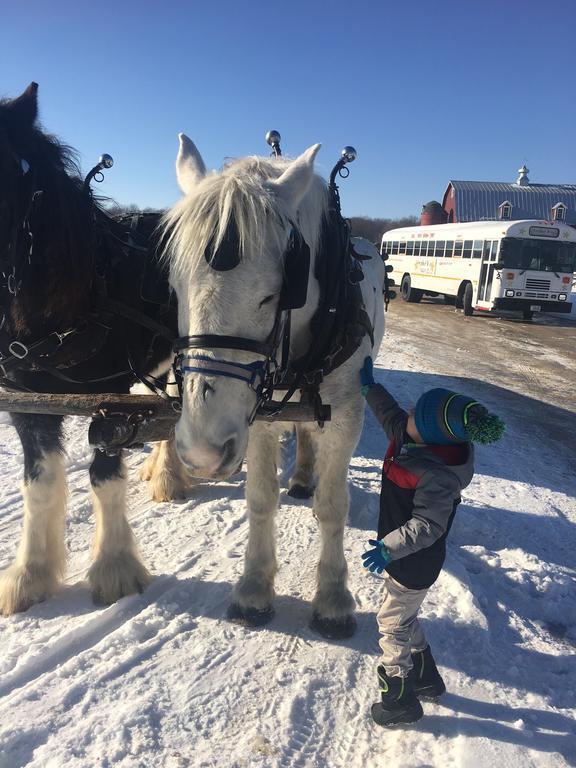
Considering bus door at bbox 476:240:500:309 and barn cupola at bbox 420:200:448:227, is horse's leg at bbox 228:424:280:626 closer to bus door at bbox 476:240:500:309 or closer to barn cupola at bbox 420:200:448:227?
bus door at bbox 476:240:500:309

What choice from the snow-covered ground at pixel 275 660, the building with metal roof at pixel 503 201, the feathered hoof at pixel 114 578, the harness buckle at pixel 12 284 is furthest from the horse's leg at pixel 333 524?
the building with metal roof at pixel 503 201

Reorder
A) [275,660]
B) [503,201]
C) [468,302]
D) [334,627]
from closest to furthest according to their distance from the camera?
[275,660] < [334,627] < [468,302] < [503,201]

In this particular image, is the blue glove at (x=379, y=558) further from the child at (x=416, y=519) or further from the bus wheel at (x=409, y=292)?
the bus wheel at (x=409, y=292)

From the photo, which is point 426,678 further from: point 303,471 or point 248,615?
point 303,471

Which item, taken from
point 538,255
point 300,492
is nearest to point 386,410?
point 300,492

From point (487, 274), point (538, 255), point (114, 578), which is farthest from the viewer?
point (487, 274)

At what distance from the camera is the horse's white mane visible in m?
1.66

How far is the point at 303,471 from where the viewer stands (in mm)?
3928

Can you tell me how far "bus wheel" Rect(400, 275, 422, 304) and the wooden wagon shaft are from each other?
1924 centimetres

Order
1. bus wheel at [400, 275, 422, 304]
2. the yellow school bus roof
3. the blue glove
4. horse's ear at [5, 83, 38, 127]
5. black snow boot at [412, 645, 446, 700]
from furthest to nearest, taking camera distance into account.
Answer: bus wheel at [400, 275, 422, 304], the yellow school bus roof, horse's ear at [5, 83, 38, 127], black snow boot at [412, 645, 446, 700], the blue glove

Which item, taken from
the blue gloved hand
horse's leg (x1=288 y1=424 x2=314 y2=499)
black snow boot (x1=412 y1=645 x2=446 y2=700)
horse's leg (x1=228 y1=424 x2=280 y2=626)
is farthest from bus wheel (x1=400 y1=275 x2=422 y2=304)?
black snow boot (x1=412 y1=645 x2=446 y2=700)

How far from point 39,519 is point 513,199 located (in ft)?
133

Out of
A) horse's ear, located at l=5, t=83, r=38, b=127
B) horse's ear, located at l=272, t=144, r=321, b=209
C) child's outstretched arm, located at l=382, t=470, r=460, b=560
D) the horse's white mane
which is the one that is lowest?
child's outstretched arm, located at l=382, t=470, r=460, b=560

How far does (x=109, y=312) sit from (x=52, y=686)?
5.29ft
